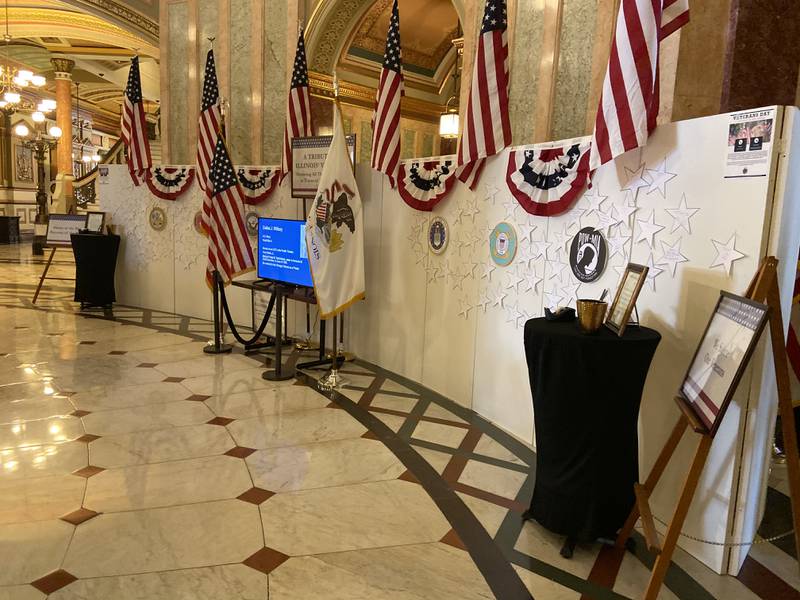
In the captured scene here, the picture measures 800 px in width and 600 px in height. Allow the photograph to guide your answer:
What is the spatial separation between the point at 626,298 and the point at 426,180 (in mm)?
2429

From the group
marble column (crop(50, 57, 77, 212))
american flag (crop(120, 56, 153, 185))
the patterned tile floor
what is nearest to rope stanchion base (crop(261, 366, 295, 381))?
the patterned tile floor

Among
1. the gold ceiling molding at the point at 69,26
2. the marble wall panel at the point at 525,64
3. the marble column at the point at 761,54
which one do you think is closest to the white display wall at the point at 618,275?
the marble column at the point at 761,54

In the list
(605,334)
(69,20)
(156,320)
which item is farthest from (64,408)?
(69,20)

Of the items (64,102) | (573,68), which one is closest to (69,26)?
(64,102)

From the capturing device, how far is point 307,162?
5.65m

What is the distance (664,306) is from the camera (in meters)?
2.74

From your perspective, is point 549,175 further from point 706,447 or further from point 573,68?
point 706,447

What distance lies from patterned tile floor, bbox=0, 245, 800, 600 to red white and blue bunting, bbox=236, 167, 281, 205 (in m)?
2.42

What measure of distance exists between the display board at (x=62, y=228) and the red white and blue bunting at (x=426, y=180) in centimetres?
533

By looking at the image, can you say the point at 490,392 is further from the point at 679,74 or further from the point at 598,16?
the point at 598,16

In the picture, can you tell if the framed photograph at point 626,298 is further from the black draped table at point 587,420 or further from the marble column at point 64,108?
the marble column at point 64,108

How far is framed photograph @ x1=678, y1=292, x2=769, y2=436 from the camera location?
6.05ft

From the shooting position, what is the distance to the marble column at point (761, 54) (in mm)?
2738

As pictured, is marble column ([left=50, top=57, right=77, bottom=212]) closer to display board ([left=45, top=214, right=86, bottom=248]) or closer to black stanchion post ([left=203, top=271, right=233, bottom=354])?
display board ([left=45, top=214, right=86, bottom=248])
